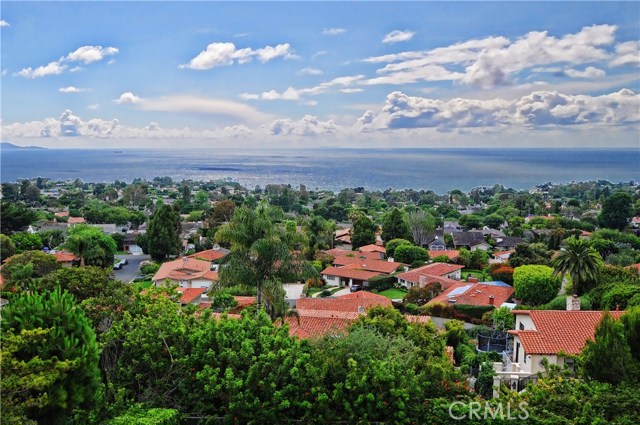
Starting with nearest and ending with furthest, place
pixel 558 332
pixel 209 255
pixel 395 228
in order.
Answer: pixel 558 332, pixel 209 255, pixel 395 228

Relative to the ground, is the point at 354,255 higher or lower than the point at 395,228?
lower

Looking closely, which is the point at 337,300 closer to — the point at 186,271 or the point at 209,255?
the point at 186,271

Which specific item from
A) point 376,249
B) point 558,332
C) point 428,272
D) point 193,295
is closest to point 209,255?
point 376,249

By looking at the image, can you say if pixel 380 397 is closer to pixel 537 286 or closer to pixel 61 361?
pixel 61 361

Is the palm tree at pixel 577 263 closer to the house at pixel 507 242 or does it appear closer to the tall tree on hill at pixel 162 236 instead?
the tall tree on hill at pixel 162 236

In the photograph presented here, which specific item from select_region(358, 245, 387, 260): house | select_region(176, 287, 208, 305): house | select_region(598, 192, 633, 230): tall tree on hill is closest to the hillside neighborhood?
select_region(176, 287, 208, 305): house

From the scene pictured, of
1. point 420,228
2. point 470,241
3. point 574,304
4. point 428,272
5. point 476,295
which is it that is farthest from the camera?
point 470,241

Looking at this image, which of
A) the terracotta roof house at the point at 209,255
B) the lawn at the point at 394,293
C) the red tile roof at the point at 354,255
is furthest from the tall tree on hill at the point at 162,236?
the lawn at the point at 394,293
